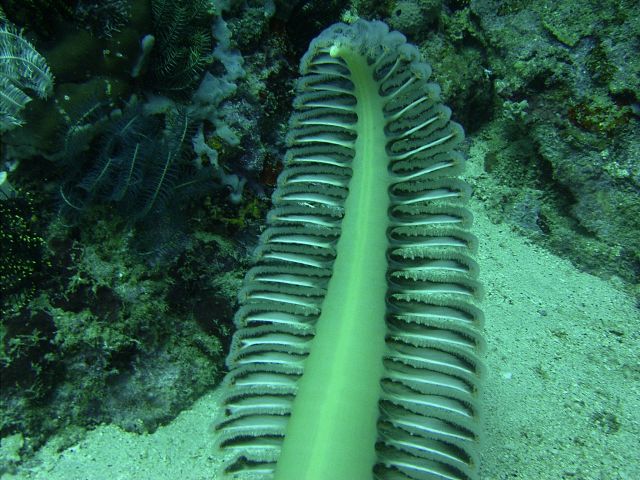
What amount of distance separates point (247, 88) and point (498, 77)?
9.21ft

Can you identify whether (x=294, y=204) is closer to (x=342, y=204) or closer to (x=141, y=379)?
(x=342, y=204)

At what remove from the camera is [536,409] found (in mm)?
3109

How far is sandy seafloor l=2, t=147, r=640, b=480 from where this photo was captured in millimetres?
2873

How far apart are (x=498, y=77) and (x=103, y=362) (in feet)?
14.8

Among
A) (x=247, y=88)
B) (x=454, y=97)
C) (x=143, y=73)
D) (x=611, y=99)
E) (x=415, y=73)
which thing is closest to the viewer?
(x=415, y=73)

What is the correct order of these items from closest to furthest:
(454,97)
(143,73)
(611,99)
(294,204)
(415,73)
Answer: (415,73), (294,204), (143,73), (611,99), (454,97)

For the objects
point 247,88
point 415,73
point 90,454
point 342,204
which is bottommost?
point 90,454

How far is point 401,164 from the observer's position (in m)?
2.32

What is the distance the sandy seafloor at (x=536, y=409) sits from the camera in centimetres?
287

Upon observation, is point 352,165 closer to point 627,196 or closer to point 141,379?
point 141,379

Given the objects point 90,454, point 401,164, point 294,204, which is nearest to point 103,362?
point 90,454

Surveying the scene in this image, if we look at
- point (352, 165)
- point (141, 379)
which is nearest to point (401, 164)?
point (352, 165)

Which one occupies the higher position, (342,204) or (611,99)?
(611,99)

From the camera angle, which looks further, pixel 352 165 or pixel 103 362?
pixel 103 362
